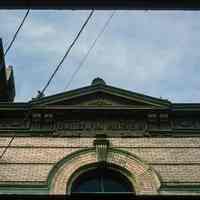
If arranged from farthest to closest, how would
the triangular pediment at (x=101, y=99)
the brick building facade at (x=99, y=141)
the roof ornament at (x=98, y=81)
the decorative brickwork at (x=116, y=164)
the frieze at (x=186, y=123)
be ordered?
the roof ornament at (x=98, y=81), the triangular pediment at (x=101, y=99), the frieze at (x=186, y=123), the brick building facade at (x=99, y=141), the decorative brickwork at (x=116, y=164)

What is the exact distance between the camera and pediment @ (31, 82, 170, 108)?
13672mm

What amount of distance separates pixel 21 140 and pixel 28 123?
2.59ft

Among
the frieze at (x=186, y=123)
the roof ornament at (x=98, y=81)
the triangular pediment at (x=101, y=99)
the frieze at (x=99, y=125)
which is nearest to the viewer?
the frieze at (x=99, y=125)

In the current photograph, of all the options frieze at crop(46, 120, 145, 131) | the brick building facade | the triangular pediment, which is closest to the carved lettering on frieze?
the brick building facade

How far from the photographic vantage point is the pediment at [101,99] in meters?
13.7

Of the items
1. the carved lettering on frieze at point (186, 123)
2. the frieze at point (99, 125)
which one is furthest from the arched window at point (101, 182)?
the carved lettering on frieze at point (186, 123)

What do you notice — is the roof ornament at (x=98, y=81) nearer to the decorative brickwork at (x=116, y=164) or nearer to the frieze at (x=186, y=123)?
the frieze at (x=186, y=123)

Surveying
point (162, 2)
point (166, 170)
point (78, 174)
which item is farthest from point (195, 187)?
point (162, 2)

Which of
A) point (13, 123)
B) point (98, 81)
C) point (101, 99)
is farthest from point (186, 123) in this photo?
point (13, 123)

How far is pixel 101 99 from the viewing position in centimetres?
1416

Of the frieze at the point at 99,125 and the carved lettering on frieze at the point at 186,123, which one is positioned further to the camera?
the carved lettering on frieze at the point at 186,123

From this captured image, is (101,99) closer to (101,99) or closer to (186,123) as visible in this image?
(101,99)

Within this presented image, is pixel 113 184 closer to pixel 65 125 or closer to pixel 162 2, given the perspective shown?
pixel 65 125

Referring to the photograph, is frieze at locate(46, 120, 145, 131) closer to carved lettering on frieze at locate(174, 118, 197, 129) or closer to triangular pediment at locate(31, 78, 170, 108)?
triangular pediment at locate(31, 78, 170, 108)
